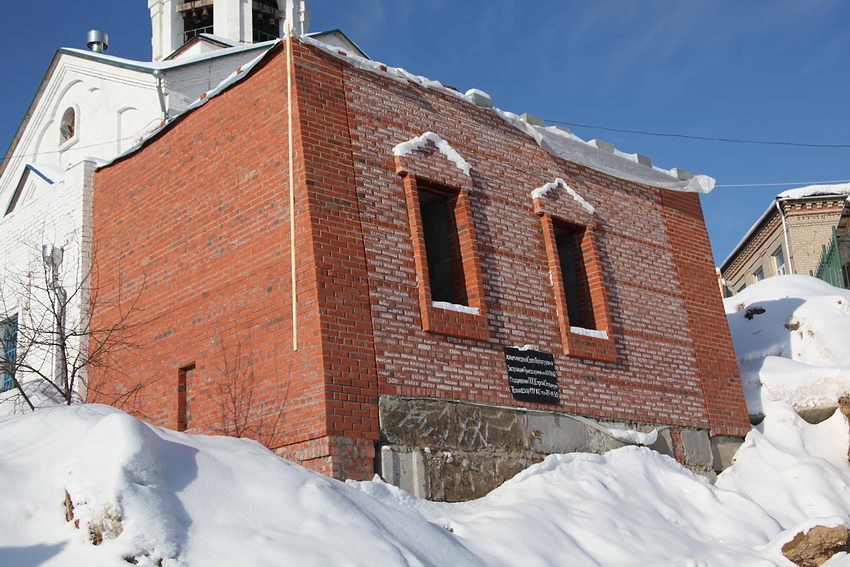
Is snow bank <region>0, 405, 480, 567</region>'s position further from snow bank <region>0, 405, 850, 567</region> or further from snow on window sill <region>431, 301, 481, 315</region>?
snow on window sill <region>431, 301, 481, 315</region>

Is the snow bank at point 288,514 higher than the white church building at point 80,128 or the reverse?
the reverse

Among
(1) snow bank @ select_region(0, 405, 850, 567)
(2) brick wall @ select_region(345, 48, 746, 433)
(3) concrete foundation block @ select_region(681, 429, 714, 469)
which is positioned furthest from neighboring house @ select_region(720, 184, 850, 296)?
(1) snow bank @ select_region(0, 405, 850, 567)

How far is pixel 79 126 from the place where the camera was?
19703mm

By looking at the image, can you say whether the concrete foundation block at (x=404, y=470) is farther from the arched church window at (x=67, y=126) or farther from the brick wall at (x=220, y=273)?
the arched church window at (x=67, y=126)

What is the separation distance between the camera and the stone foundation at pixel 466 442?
878cm

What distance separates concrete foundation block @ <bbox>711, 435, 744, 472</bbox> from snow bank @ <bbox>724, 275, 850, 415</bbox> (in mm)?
932

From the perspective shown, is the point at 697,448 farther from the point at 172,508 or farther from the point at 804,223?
the point at 804,223

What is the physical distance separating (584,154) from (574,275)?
67.0 inches

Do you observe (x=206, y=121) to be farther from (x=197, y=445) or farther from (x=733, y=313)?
(x=733, y=313)

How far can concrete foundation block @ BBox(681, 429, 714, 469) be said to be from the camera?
39.3 ft

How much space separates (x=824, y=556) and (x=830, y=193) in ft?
86.9

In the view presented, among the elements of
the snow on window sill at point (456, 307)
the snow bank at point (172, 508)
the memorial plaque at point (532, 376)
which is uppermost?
the snow on window sill at point (456, 307)

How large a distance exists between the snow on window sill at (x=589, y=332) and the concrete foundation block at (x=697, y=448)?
1839 mm

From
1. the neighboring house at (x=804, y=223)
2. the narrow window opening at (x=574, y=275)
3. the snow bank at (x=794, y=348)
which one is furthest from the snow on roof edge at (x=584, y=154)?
the neighboring house at (x=804, y=223)
